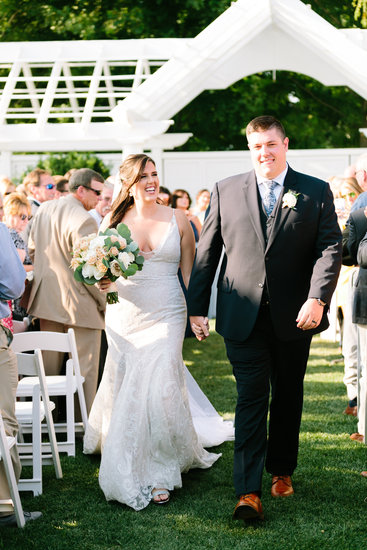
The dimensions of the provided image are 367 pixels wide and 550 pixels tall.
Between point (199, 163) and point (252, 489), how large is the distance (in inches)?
444

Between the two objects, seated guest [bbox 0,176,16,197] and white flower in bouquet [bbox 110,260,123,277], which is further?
seated guest [bbox 0,176,16,197]

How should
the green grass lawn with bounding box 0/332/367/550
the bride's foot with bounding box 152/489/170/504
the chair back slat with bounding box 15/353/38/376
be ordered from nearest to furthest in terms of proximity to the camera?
1. the green grass lawn with bounding box 0/332/367/550
2. the bride's foot with bounding box 152/489/170/504
3. the chair back slat with bounding box 15/353/38/376

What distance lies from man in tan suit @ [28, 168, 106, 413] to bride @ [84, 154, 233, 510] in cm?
124

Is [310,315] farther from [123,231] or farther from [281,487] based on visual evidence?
[123,231]

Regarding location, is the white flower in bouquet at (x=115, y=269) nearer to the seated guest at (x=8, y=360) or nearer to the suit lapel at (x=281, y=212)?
the seated guest at (x=8, y=360)

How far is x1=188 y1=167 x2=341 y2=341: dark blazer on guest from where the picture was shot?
493 centimetres

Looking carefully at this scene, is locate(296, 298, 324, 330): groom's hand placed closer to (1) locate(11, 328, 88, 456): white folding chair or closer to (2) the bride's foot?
(2) the bride's foot

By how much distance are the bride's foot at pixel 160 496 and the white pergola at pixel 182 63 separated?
800 cm

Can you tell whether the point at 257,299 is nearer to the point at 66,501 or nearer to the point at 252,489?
the point at 252,489

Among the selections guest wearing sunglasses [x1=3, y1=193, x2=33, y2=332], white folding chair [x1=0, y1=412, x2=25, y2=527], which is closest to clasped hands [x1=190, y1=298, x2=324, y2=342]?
white folding chair [x1=0, y1=412, x2=25, y2=527]

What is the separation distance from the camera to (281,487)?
5.44m

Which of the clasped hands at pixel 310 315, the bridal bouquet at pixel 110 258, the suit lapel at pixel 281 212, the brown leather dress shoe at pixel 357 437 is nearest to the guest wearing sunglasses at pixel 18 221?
the bridal bouquet at pixel 110 258

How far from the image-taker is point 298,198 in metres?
4.96

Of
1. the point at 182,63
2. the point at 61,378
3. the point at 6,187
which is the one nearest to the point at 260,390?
the point at 61,378
